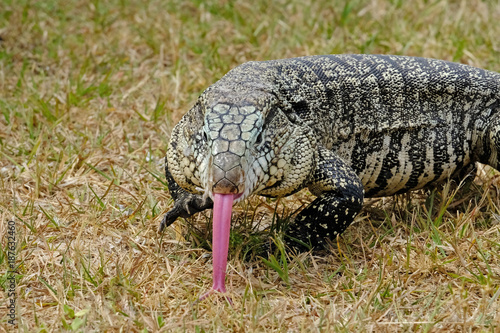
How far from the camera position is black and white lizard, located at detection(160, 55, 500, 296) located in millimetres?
3568

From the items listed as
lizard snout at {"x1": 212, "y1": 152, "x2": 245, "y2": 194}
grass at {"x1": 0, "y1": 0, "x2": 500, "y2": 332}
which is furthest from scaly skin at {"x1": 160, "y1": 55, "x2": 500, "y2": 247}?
grass at {"x1": 0, "y1": 0, "x2": 500, "y2": 332}

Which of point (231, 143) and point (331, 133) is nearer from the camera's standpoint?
point (231, 143)

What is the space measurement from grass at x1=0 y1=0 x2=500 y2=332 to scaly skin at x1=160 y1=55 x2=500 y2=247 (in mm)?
283

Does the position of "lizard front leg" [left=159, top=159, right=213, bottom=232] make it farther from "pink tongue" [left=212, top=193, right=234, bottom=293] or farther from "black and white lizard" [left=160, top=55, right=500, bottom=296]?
"pink tongue" [left=212, top=193, right=234, bottom=293]

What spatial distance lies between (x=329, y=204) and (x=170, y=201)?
126 cm

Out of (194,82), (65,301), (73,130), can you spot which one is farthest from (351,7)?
(65,301)

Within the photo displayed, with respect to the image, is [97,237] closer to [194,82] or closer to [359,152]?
[359,152]

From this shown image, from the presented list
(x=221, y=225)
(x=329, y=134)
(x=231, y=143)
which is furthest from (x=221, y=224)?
(x=329, y=134)

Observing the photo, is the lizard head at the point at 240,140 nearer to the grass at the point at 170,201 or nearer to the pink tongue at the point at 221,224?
the pink tongue at the point at 221,224

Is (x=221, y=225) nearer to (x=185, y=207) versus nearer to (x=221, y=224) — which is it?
(x=221, y=224)

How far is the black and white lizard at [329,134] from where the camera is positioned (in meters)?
3.57

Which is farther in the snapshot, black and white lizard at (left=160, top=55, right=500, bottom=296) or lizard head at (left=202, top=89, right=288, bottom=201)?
black and white lizard at (left=160, top=55, right=500, bottom=296)

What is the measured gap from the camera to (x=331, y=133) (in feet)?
14.3

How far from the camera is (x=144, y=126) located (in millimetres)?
6051
